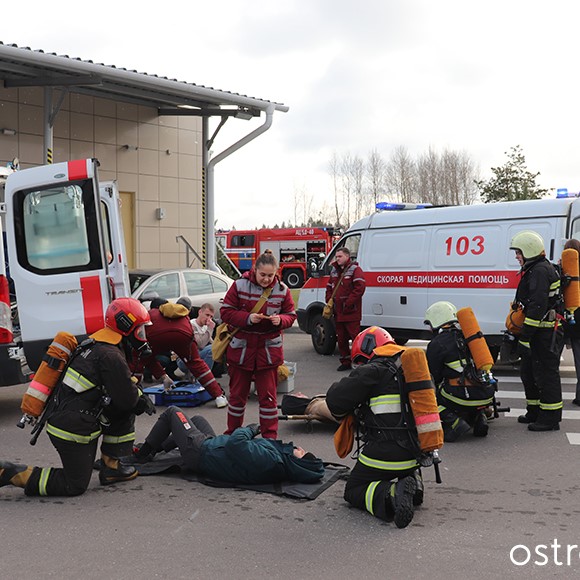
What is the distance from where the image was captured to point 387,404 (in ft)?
15.7

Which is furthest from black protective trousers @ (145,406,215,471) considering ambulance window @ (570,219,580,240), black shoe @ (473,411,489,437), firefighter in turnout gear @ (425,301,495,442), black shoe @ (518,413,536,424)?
ambulance window @ (570,219,580,240)

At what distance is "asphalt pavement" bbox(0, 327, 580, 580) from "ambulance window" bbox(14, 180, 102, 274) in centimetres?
216

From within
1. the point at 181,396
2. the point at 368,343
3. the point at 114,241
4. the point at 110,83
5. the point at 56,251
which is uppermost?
the point at 110,83

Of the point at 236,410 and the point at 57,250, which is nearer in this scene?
the point at 236,410

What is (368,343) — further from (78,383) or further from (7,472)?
(7,472)

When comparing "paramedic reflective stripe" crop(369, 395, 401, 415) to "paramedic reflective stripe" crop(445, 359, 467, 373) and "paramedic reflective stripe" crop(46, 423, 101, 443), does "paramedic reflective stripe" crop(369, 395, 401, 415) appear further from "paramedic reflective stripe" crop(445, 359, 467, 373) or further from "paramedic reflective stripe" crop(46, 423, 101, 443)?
"paramedic reflective stripe" crop(445, 359, 467, 373)

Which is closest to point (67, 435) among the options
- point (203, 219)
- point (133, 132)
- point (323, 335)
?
point (323, 335)

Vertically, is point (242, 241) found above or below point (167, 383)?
above

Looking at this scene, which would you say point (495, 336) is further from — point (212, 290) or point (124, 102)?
point (124, 102)

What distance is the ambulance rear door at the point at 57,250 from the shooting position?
761cm

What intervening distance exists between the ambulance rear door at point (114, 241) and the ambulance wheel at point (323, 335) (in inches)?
181

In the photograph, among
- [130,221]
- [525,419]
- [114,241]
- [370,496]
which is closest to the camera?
[370,496]

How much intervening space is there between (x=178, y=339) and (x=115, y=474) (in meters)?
2.86

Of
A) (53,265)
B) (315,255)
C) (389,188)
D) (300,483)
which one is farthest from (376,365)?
(389,188)
